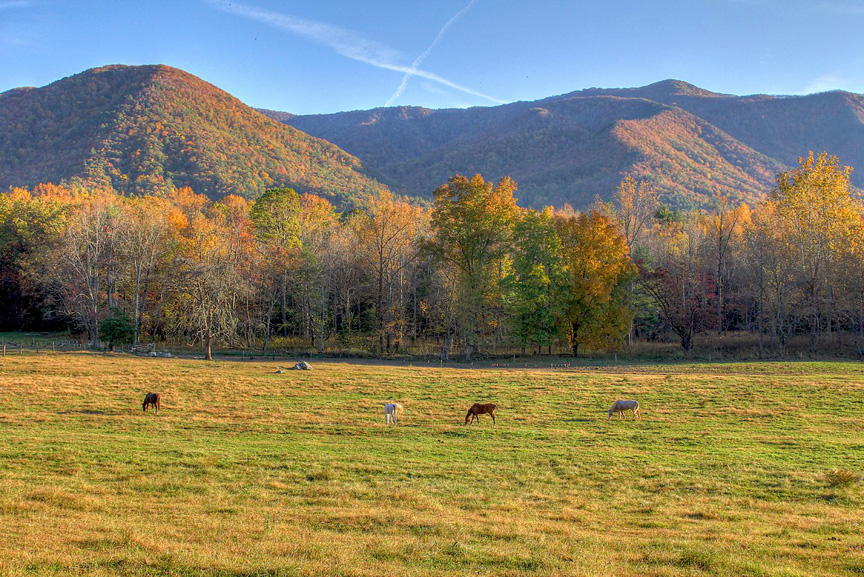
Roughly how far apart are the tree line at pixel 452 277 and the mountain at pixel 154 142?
46.7m

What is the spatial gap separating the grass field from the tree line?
21374 mm

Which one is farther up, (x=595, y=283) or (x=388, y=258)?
(x=388, y=258)

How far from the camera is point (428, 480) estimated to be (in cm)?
1498

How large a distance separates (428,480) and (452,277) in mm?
44250

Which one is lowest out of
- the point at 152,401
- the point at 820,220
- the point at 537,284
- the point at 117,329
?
the point at 152,401

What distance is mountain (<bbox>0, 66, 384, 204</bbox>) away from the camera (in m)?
114

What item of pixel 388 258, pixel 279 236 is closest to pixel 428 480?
pixel 388 258

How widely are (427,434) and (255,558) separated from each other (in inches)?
494

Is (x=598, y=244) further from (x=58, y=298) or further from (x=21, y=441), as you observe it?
(x=58, y=298)

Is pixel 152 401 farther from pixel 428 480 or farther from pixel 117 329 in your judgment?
pixel 117 329

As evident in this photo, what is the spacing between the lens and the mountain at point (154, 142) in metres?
114

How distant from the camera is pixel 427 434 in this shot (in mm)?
20844

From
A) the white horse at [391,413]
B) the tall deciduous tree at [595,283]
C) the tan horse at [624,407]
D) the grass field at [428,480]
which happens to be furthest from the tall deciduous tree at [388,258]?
the tan horse at [624,407]

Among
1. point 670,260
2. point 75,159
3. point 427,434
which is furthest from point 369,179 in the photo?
point 427,434
